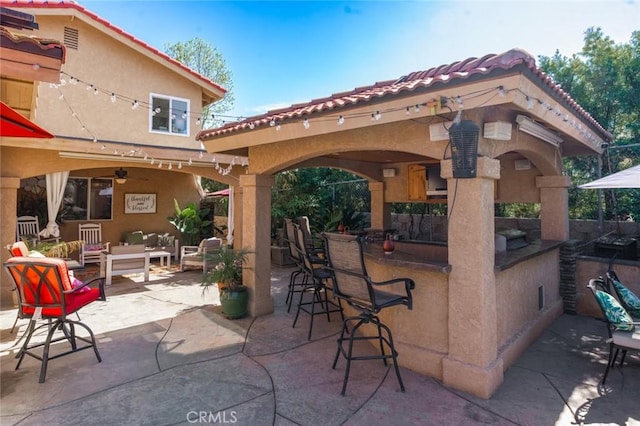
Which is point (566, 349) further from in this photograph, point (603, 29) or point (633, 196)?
point (603, 29)

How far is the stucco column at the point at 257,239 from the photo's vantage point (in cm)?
551

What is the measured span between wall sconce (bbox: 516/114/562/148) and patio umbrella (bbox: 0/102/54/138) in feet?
16.1

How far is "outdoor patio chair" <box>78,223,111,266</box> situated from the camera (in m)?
9.27

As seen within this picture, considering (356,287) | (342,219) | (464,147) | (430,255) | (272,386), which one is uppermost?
(464,147)

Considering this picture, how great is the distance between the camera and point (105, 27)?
8.50 meters

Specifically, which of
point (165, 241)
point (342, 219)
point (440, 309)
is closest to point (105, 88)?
point (165, 241)

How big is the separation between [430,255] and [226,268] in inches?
127

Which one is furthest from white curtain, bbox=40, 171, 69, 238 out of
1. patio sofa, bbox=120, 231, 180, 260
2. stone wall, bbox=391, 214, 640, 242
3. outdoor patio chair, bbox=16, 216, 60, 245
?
stone wall, bbox=391, 214, 640, 242

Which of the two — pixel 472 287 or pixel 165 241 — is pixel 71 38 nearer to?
pixel 165 241

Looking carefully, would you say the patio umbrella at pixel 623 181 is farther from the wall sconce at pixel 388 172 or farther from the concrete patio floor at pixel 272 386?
the wall sconce at pixel 388 172

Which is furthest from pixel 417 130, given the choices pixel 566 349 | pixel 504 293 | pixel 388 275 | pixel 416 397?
pixel 566 349

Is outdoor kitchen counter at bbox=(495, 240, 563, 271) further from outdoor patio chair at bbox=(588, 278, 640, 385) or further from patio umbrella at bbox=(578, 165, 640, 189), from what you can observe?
patio umbrella at bbox=(578, 165, 640, 189)

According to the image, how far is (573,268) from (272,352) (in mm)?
5464

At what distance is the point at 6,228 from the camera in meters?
6.33
